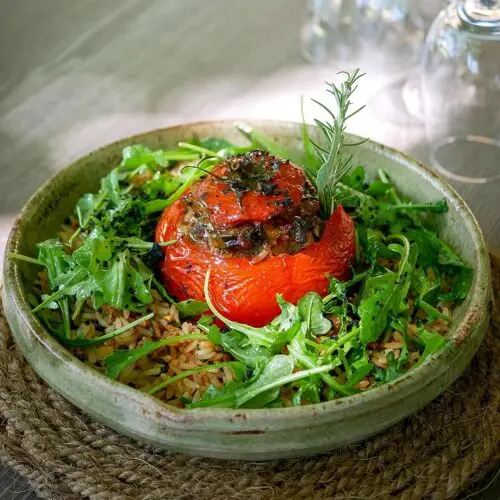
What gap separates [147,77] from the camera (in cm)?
439

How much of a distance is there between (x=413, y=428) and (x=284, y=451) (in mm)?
460

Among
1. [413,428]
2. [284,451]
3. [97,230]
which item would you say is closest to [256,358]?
[284,451]

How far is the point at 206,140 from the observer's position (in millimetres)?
2961

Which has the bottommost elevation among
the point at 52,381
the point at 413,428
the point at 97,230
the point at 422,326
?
the point at 413,428

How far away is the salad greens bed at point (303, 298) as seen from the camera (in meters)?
2.12

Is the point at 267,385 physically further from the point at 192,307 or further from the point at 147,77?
the point at 147,77

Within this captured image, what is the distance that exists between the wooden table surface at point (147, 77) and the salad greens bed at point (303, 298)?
2.85 ft

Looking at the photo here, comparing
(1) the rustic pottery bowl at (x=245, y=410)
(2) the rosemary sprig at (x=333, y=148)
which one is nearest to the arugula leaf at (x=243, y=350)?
(1) the rustic pottery bowl at (x=245, y=410)

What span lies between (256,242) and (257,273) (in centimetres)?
9

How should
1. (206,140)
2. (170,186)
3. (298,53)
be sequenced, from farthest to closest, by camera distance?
(298,53)
(206,140)
(170,186)

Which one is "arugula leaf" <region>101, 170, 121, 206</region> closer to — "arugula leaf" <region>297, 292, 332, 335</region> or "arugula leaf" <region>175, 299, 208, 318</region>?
"arugula leaf" <region>175, 299, 208, 318</region>

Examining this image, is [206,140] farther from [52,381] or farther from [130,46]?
[130,46]

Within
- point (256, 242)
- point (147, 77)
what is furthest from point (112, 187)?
point (147, 77)

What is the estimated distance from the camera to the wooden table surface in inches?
152
